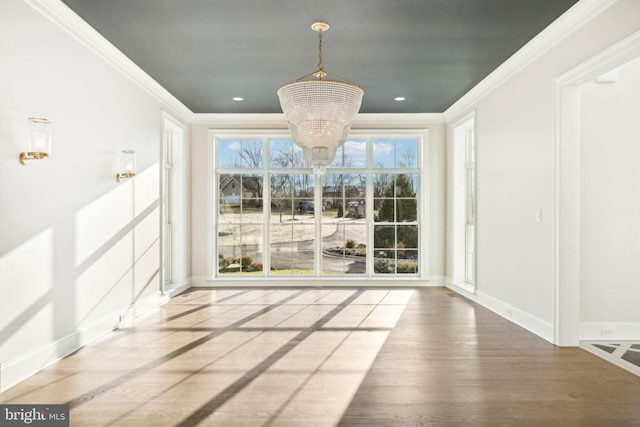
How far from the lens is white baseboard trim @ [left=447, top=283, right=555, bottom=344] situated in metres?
4.10

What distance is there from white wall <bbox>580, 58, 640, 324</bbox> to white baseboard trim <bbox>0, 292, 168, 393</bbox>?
15.9ft

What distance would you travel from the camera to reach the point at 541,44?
410 cm

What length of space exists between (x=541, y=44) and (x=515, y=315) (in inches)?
115

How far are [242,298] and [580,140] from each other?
472 centimetres

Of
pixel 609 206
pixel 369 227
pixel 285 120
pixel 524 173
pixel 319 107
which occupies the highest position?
pixel 285 120

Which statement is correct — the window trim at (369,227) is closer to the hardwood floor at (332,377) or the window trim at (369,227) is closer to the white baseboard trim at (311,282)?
the white baseboard trim at (311,282)

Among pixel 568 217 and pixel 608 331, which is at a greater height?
pixel 568 217

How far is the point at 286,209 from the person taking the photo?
7.34 m

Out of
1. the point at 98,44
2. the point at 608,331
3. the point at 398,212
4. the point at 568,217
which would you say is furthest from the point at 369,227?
the point at 98,44

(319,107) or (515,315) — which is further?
(515,315)

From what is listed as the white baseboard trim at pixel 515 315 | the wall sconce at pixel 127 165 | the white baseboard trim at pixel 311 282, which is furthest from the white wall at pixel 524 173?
the wall sconce at pixel 127 165

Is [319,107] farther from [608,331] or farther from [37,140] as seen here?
[608,331]

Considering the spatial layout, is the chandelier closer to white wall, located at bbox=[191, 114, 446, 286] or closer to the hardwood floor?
the hardwood floor

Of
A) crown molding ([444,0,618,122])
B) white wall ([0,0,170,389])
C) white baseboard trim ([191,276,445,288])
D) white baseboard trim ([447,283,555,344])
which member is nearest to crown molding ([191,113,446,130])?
crown molding ([444,0,618,122])
